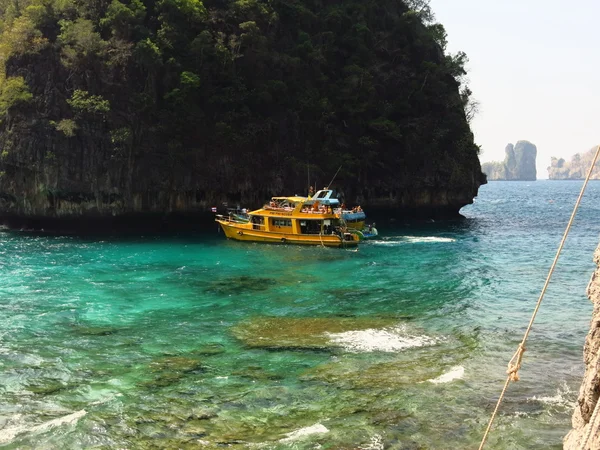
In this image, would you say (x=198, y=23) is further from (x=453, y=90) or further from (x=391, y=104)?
(x=453, y=90)

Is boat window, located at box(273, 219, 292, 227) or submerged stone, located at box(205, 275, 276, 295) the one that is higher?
boat window, located at box(273, 219, 292, 227)

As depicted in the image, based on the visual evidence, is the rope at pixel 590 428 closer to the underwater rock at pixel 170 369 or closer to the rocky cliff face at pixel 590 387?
the rocky cliff face at pixel 590 387

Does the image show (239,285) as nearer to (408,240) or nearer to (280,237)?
Result: (280,237)

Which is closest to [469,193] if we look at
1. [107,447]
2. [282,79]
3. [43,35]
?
[282,79]

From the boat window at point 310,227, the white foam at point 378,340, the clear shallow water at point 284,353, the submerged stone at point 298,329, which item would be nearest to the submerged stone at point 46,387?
the clear shallow water at point 284,353

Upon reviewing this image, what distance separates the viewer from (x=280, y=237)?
41.8m

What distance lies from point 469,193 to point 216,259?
1438 inches

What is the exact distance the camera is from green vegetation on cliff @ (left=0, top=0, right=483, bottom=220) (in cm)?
4619

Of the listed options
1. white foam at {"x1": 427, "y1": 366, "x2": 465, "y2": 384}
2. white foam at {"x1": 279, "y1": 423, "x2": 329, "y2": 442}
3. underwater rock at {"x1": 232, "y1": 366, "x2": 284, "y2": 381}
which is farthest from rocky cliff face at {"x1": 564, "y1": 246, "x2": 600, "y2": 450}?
underwater rock at {"x1": 232, "y1": 366, "x2": 284, "y2": 381}

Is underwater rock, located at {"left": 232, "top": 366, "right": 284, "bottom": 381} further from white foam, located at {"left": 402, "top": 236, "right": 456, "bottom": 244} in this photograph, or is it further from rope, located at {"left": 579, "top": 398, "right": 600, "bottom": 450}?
white foam, located at {"left": 402, "top": 236, "right": 456, "bottom": 244}

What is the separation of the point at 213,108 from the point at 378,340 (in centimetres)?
3709

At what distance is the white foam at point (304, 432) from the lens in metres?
11.4

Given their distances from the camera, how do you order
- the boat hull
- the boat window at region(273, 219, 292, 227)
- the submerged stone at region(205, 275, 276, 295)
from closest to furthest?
the submerged stone at region(205, 275, 276, 295), the boat hull, the boat window at region(273, 219, 292, 227)

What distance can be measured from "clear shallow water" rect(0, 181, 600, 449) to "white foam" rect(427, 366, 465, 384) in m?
0.07
